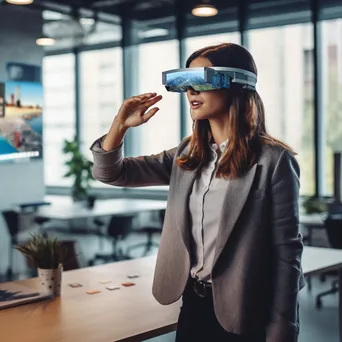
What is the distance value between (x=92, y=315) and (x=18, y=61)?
5.60 meters

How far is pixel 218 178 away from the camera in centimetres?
187

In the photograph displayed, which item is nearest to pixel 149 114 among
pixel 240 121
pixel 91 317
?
pixel 240 121

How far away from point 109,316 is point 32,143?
5533 millimetres

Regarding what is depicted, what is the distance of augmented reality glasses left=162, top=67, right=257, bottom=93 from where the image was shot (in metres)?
1.80

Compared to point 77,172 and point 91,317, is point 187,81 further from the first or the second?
point 77,172

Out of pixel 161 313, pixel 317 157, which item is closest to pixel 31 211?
pixel 317 157

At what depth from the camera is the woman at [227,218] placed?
5.83 ft

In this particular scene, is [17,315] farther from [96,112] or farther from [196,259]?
[96,112]

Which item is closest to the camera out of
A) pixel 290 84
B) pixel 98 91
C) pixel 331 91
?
pixel 331 91

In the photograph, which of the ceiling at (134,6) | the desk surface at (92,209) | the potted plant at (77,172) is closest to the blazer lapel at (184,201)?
the desk surface at (92,209)

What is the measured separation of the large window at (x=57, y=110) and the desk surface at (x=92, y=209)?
3.34 meters

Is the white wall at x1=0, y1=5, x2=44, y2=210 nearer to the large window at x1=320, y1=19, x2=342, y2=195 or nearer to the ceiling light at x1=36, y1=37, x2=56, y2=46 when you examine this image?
the ceiling light at x1=36, y1=37, x2=56, y2=46

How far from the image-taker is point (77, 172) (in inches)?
308

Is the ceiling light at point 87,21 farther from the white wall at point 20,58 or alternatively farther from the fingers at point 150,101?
the fingers at point 150,101
